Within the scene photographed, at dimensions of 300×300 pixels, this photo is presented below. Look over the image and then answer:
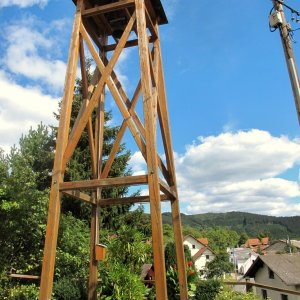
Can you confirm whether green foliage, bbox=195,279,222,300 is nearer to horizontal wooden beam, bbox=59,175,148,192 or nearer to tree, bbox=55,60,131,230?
horizontal wooden beam, bbox=59,175,148,192

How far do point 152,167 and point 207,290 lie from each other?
4955 mm

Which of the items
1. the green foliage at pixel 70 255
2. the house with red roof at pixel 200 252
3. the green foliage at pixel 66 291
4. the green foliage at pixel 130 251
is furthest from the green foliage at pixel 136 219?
the house with red roof at pixel 200 252

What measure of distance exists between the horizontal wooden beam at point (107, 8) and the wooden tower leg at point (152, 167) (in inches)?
7.5

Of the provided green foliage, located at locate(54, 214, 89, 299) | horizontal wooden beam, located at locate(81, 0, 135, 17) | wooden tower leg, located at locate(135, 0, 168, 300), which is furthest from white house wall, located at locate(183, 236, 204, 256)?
wooden tower leg, located at locate(135, 0, 168, 300)

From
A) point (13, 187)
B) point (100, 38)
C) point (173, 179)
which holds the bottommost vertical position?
point (173, 179)

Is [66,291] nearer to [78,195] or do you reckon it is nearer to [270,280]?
[78,195]

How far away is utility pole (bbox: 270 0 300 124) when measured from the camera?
576 centimetres

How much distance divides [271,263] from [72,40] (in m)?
27.9

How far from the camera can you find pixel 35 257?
9.41 m

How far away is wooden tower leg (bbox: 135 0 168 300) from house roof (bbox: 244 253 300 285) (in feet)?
84.0

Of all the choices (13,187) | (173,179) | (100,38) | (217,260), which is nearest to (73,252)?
(13,187)

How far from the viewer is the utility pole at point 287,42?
227 inches

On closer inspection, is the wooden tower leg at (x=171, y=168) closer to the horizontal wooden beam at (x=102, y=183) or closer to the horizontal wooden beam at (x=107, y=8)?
the horizontal wooden beam at (x=107, y=8)

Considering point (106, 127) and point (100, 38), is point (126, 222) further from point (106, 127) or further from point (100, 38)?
point (100, 38)
